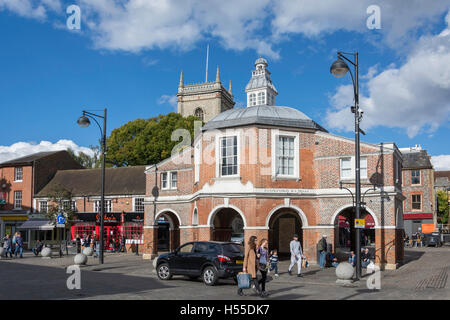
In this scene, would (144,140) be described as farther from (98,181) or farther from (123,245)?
(123,245)

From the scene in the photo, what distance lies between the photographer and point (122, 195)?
1604 inches

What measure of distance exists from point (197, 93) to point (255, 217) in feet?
183

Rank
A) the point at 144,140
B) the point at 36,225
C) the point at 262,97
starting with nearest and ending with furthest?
1. the point at 262,97
2. the point at 36,225
3. the point at 144,140

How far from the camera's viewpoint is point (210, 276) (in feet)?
51.8

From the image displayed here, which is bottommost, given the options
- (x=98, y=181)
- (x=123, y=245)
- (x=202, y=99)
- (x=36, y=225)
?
(x=123, y=245)

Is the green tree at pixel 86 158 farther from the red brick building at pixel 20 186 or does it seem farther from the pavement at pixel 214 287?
the pavement at pixel 214 287

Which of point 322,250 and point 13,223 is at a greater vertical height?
point 322,250

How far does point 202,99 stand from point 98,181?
115 ft

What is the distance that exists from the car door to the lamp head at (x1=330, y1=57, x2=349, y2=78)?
817cm

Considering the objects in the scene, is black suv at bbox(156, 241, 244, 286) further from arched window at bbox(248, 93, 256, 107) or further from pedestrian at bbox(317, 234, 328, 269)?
arched window at bbox(248, 93, 256, 107)

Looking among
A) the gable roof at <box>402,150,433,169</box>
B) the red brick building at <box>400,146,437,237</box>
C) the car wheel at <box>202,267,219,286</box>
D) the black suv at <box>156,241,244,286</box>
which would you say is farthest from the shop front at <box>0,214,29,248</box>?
the gable roof at <box>402,150,433,169</box>

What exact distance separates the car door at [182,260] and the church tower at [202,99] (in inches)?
2268

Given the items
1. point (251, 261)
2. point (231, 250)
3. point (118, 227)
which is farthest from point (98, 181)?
point (251, 261)
